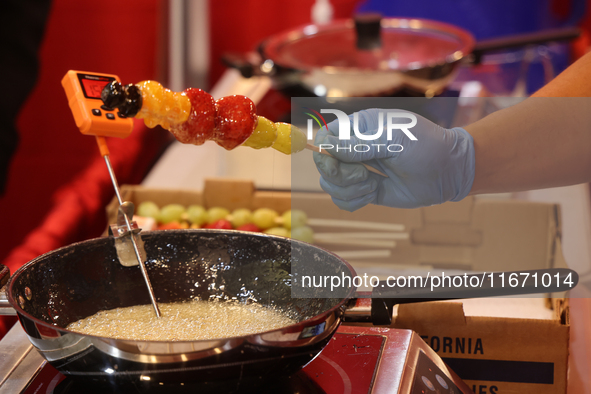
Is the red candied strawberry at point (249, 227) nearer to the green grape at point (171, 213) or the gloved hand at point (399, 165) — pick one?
the green grape at point (171, 213)

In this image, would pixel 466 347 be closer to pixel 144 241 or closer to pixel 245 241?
pixel 245 241

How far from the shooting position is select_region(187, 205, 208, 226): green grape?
5.30 ft

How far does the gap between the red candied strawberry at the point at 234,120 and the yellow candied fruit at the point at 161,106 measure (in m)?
0.06

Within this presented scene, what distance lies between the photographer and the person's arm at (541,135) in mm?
1082

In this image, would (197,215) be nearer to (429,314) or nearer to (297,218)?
(297,218)

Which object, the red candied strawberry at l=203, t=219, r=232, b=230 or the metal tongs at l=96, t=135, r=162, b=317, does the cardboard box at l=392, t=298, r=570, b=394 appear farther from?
the red candied strawberry at l=203, t=219, r=232, b=230

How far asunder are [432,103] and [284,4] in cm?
207

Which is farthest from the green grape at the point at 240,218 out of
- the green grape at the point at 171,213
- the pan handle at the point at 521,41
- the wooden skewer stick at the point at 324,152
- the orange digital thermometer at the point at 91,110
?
the pan handle at the point at 521,41

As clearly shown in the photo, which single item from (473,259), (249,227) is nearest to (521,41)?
(473,259)

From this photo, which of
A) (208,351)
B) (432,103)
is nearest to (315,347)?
(208,351)

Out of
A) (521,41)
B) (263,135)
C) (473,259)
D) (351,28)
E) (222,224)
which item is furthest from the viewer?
(351,28)

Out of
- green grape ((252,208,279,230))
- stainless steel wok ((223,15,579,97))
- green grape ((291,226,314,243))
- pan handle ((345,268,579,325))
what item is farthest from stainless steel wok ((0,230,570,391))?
stainless steel wok ((223,15,579,97))

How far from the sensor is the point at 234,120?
87 centimetres

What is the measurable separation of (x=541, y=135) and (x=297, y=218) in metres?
0.66
